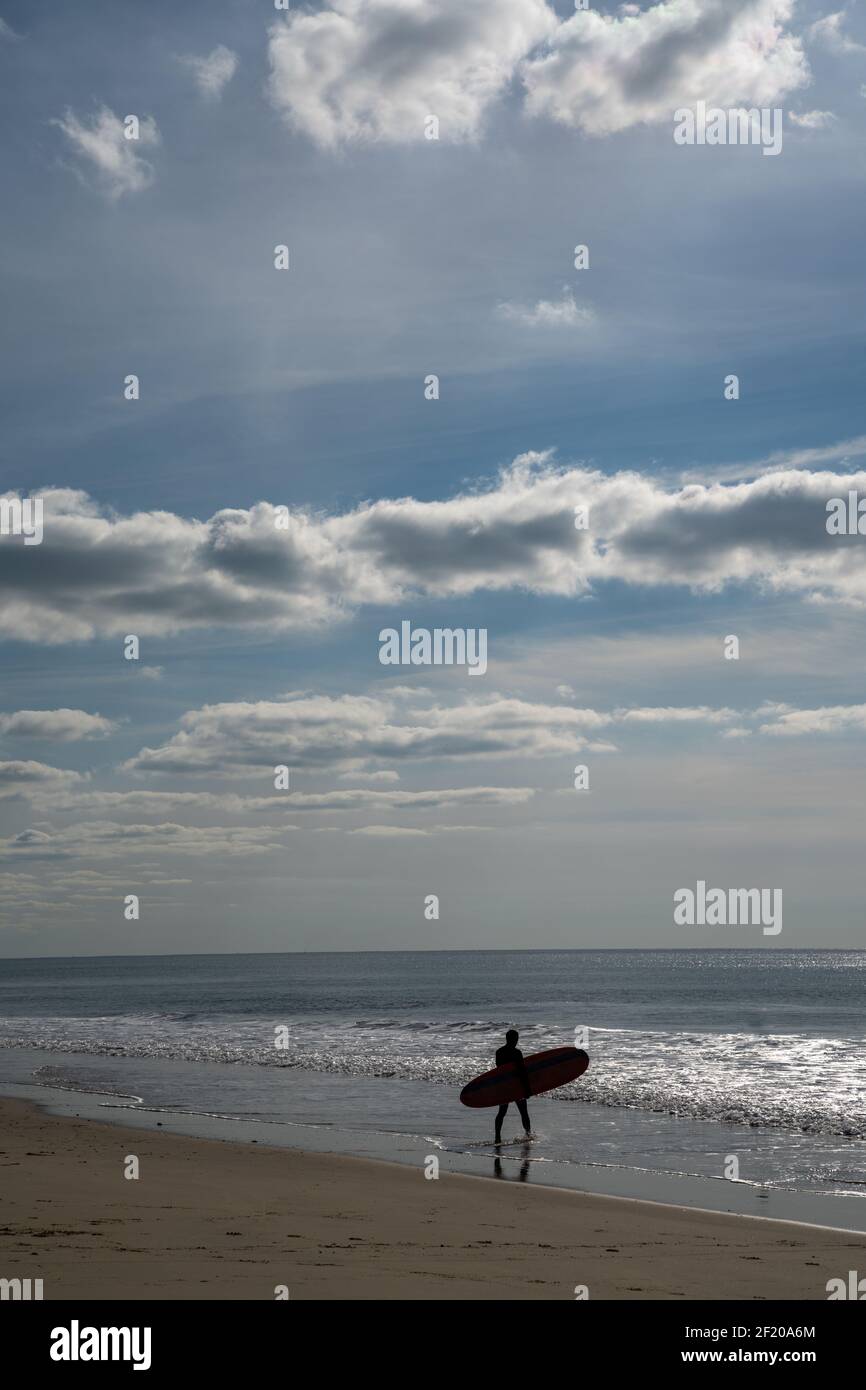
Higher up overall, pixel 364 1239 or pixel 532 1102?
pixel 364 1239

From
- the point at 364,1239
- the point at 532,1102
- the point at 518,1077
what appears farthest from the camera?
the point at 532,1102

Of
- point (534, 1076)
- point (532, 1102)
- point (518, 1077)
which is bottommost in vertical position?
point (532, 1102)

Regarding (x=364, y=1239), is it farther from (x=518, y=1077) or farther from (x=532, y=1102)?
(x=532, y=1102)

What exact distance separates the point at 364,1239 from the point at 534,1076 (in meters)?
12.1

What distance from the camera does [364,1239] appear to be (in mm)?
10945

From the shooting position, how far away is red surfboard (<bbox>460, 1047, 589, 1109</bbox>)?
20062 mm

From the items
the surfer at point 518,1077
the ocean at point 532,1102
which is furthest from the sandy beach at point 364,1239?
the surfer at point 518,1077

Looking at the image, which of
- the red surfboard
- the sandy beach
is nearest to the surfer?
the red surfboard

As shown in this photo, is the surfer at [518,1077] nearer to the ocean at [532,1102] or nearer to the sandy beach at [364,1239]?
the ocean at [532,1102]

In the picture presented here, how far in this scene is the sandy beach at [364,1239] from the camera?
8992mm

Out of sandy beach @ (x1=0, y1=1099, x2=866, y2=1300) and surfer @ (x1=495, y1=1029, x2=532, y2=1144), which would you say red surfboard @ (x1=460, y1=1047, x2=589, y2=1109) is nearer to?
surfer @ (x1=495, y1=1029, x2=532, y2=1144)

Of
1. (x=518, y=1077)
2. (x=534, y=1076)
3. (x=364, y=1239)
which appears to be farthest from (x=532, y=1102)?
(x=364, y=1239)
